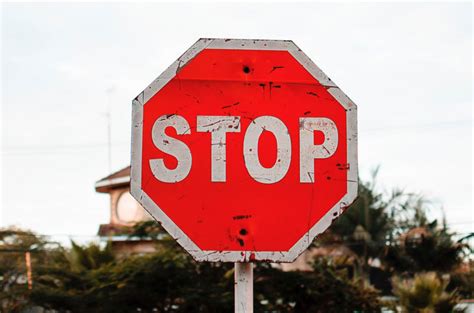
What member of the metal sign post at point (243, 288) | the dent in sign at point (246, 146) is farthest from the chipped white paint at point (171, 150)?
the metal sign post at point (243, 288)

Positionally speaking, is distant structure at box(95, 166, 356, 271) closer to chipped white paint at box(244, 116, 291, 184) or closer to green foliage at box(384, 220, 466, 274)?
green foliage at box(384, 220, 466, 274)

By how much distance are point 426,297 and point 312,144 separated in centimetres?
1883

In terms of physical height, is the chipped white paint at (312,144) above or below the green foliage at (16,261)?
above

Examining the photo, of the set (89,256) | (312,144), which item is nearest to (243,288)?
(312,144)

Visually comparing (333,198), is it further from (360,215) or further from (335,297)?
(360,215)

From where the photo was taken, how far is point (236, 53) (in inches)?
108

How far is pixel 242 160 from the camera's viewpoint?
2.65 meters

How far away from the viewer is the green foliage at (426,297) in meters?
20.4

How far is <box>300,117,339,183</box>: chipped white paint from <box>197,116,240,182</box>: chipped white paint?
22cm

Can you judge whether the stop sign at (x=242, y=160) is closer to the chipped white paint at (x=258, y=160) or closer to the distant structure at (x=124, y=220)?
the chipped white paint at (x=258, y=160)

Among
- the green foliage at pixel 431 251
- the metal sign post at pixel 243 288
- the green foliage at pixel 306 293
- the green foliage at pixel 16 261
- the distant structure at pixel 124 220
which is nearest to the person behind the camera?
the metal sign post at pixel 243 288

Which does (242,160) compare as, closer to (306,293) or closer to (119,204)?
(306,293)

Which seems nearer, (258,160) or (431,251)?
(258,160)

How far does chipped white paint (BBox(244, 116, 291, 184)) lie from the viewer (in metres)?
2.65
